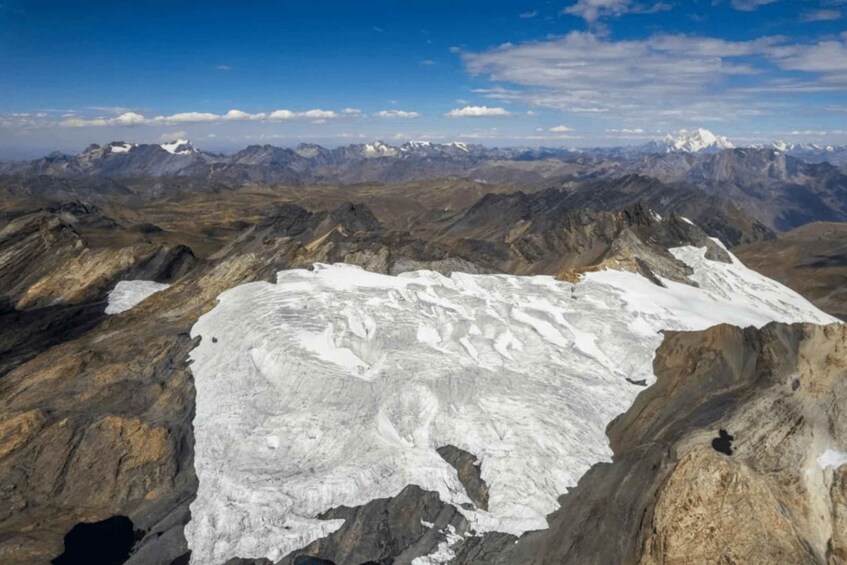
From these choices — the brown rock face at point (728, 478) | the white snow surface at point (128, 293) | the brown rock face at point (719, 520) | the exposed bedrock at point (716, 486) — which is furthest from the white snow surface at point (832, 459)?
the white snow surface at point (128, 293)

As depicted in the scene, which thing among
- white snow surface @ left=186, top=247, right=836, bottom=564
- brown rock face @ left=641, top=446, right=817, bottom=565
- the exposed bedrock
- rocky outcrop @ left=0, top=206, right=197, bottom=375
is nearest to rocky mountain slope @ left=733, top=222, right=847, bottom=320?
white snow surface @ left=186, top=247, right=836, bottom=564

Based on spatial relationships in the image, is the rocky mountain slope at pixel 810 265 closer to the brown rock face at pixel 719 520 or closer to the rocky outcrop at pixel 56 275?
the brown rock face at pixel 719 520

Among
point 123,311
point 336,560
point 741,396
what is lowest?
point 336,560

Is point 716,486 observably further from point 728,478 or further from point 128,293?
point 128,293

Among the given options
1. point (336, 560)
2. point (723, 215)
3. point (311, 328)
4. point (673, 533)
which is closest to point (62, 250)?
point (311, 328)

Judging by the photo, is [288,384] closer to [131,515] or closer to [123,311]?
[131,515]

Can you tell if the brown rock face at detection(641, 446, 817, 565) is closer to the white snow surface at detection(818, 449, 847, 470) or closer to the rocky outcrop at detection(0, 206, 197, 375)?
the white snow surface at detection(818, 449, 847, 470)
